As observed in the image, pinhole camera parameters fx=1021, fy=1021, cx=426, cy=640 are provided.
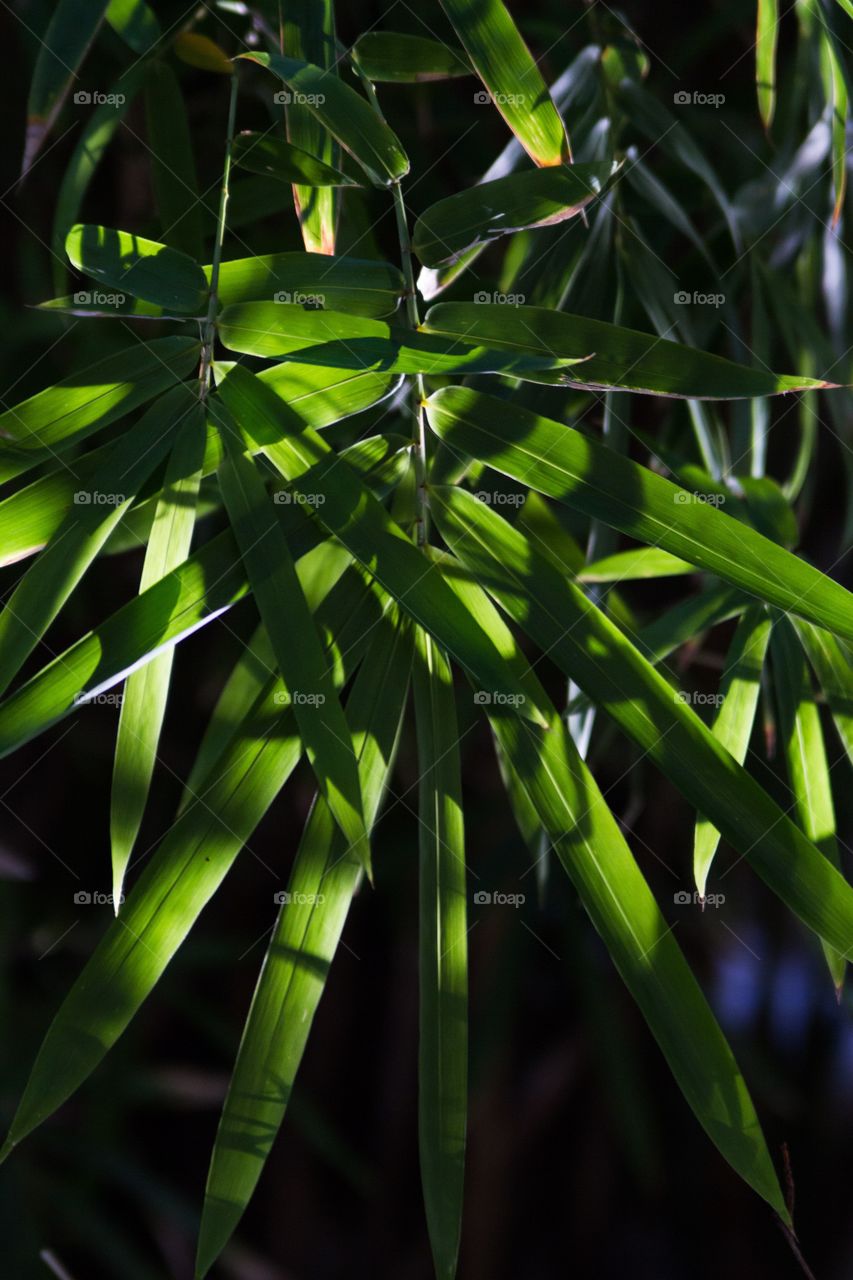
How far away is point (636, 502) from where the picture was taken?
388 mm

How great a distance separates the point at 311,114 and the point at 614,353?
0.19 m

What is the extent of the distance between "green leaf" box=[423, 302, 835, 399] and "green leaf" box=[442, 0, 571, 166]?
100 millimetres

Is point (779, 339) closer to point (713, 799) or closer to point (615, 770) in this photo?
point (615, 770)

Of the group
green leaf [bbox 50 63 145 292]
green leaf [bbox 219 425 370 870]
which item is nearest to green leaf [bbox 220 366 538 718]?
green leaf [bbox 219 425 370 870]

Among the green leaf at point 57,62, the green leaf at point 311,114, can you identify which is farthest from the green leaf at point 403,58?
the green leaf at point 57,62

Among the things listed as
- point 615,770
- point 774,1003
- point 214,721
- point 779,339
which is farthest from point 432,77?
point 774,1003

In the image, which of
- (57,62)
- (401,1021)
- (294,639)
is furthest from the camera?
(401,1021)

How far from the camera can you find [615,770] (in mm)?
1164

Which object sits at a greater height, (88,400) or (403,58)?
(403,58)

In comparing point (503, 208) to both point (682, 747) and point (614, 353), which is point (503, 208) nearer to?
point (614, 353)

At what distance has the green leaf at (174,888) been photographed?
1.18ft

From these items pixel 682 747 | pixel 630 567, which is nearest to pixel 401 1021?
pixel 630 567

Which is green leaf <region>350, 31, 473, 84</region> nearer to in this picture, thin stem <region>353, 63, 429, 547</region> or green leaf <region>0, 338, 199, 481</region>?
thin stem <region>353, 63, 429, 547</region>

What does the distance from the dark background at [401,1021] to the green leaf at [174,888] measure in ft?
1.44
